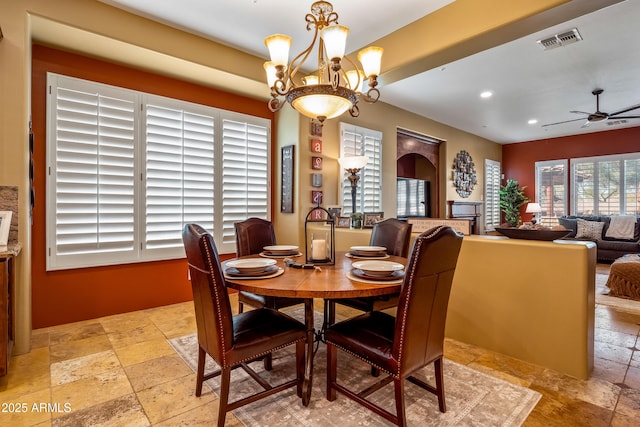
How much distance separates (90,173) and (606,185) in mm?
9656

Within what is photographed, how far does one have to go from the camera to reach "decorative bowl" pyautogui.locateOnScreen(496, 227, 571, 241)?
7.73ft

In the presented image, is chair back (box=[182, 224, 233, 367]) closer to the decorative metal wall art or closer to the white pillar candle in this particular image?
the white pillar candle

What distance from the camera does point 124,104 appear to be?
10.9ft

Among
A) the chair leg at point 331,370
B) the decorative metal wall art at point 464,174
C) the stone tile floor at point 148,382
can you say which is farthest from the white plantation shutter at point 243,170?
the decorative metal wall art at point 464,174

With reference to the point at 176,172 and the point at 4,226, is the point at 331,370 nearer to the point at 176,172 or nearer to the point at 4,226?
the point at 4,226

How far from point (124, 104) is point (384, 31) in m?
2.72

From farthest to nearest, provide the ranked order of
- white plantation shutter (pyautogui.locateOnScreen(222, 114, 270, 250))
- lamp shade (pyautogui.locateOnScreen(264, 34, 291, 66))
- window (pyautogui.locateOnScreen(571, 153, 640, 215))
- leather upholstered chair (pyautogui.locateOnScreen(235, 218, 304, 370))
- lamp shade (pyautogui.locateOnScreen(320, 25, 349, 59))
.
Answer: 1. window (pyautogui.locateOnScreen(571, 153, 640, 215))
2. white plantation shutter (pyautogui.locateOnScreen(222, 114, 270, 250))
3. leather upholstered chair (pyautogui.locateOnScreen(235, 218, 304, 370))
4. lamp shade (pyautogui.locateOnScreen(264, 34, 291, 66))
5. lamp shade (pyautogui.locateOnScreen(320, 25, 349, 59))

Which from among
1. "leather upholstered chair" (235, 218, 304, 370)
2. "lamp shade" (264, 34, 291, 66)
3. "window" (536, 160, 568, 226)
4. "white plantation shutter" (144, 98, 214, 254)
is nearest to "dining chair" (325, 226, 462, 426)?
"leather upholstered chair" (235, 218, 304, 370)

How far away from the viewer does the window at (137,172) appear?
3.03 meters

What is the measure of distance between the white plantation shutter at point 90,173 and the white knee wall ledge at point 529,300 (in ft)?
10.9

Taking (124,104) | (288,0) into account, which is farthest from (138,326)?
(288,0)

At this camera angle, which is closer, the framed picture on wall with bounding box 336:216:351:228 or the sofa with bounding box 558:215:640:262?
the framed picture on wall with bounding box 336:216:351:228

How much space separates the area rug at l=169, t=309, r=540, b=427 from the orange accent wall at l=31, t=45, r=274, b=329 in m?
1.60

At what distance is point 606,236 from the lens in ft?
→ 20.9
